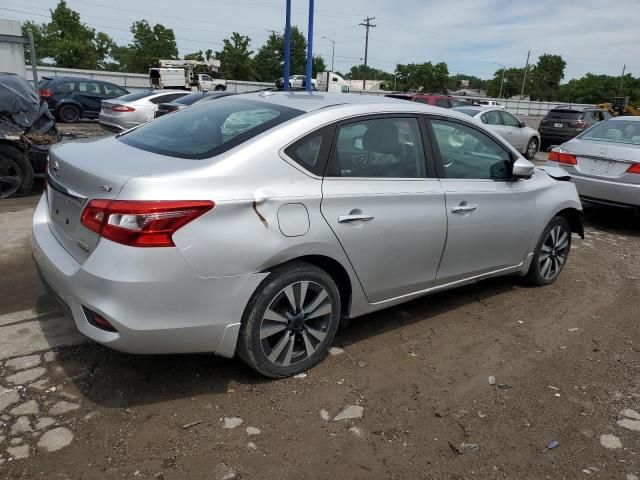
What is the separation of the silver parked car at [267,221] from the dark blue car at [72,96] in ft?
53.6

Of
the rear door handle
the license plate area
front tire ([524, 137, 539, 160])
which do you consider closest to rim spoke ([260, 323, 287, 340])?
the license plate area

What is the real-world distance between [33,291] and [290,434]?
269 centimetres

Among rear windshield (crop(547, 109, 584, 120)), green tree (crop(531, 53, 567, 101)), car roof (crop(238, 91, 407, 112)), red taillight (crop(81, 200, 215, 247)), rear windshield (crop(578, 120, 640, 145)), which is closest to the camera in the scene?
red taillight (crop(81, 200, 215, 247))

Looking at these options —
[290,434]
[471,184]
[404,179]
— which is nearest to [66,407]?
[290,434]

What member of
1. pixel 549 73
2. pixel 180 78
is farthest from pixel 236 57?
pixel 549 73

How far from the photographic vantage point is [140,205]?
248 cm

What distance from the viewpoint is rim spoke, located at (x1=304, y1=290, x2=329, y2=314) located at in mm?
3137

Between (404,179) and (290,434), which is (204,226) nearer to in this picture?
(290,434)

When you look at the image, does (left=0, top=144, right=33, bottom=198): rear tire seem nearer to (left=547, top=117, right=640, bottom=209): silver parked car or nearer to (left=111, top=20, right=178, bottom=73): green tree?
(left=547, top=117, right=640, bottom=209): silver parked car

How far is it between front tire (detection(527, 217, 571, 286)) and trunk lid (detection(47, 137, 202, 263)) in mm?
3388

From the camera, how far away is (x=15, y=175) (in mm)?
7125

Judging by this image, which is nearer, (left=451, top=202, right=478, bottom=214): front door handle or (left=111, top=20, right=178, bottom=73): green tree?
(left=451, top=202, right=478, bottom=214): front door handle

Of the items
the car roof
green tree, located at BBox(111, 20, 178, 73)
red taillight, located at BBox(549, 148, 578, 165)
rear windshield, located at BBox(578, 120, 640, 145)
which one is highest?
green tree, located at BBox(111, 20, 178, 73)

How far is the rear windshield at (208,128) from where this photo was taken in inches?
118
